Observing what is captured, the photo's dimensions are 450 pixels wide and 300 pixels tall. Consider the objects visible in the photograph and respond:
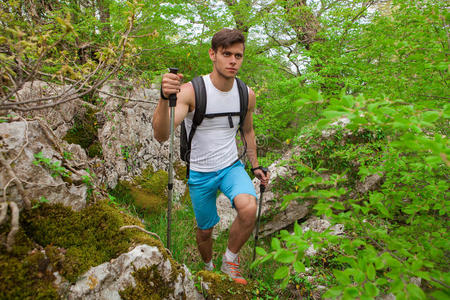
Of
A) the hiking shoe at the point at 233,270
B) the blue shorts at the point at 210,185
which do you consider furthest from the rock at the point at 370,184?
the hiking shoe at the point at 233,270

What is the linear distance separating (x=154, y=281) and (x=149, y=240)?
0.31 metres

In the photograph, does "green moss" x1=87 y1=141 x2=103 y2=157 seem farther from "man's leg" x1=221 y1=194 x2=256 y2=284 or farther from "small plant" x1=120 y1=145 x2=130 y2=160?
"man's leg" x1=221 y1=194 x2=256 y2=284

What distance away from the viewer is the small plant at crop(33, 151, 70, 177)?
1.79 m

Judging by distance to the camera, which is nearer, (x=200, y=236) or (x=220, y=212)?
(x=200, y=236)

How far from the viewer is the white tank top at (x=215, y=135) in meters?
2.90

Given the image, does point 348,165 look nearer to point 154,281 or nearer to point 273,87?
point 273,87

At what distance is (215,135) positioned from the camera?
2.95 metres

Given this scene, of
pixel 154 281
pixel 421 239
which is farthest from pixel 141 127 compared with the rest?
pixel 421 239

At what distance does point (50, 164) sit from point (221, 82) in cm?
191

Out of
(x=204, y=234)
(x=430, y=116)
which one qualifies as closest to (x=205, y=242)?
(x=204, y=234)

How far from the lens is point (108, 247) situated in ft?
6.01

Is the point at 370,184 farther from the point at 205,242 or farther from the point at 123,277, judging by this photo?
the point at 123,277

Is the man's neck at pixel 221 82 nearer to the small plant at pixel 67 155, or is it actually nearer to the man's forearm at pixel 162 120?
the man's forearm at pixel 162 120

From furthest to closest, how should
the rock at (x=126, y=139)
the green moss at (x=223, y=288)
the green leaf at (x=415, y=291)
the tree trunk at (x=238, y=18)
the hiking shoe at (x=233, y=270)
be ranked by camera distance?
the tree trunk at (x=238, y=18)
the rock at (x=126, y=139)
the hiking shoe at (x=233, y=270)
the green moss at (x=223, y=288)
the green leaf at (x=415, y=291)
